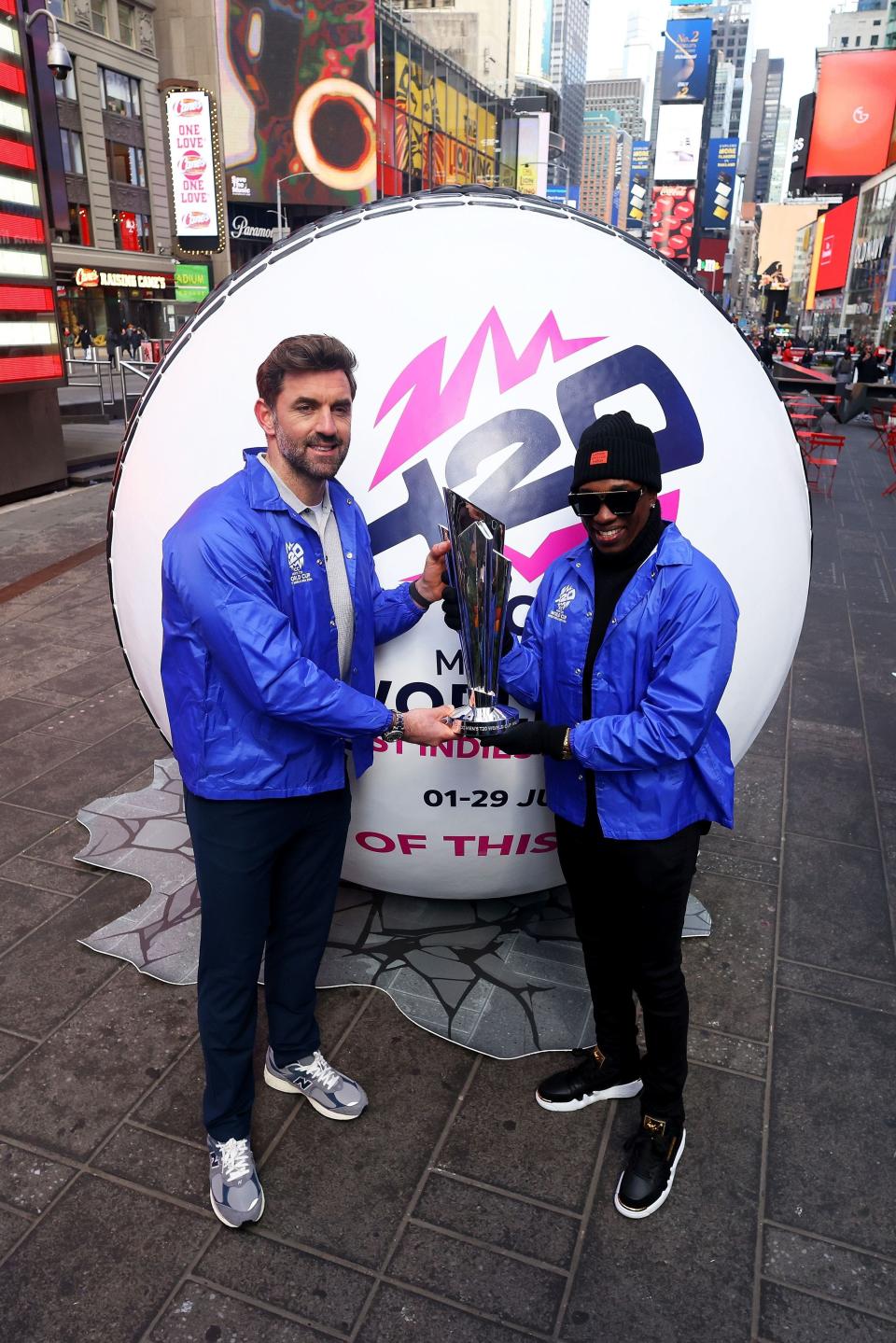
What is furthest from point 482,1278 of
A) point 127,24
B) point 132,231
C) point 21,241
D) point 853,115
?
point 853,115

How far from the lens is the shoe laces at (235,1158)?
2.83m

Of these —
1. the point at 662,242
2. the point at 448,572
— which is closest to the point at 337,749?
the point at 448,572

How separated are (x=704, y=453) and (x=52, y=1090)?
312cm

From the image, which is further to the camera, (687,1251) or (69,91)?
(69,91)

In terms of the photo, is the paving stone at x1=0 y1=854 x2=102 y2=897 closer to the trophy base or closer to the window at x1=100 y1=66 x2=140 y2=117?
the trophy base

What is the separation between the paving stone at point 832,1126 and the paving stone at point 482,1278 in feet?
2.47

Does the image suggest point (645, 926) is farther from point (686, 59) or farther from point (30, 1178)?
point (686, 59)

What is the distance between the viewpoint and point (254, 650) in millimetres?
2453

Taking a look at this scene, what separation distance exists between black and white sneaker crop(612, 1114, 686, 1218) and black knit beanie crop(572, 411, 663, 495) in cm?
198

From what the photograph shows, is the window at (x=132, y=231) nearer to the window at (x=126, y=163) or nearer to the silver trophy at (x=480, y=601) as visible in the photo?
the window at (x=126, y=163)

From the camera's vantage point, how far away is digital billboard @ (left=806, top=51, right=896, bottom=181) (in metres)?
66.2

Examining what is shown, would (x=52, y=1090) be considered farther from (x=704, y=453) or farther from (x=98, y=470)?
(x=98, y=470)

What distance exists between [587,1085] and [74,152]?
165 feet

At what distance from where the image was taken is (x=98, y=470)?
49.5 ft
